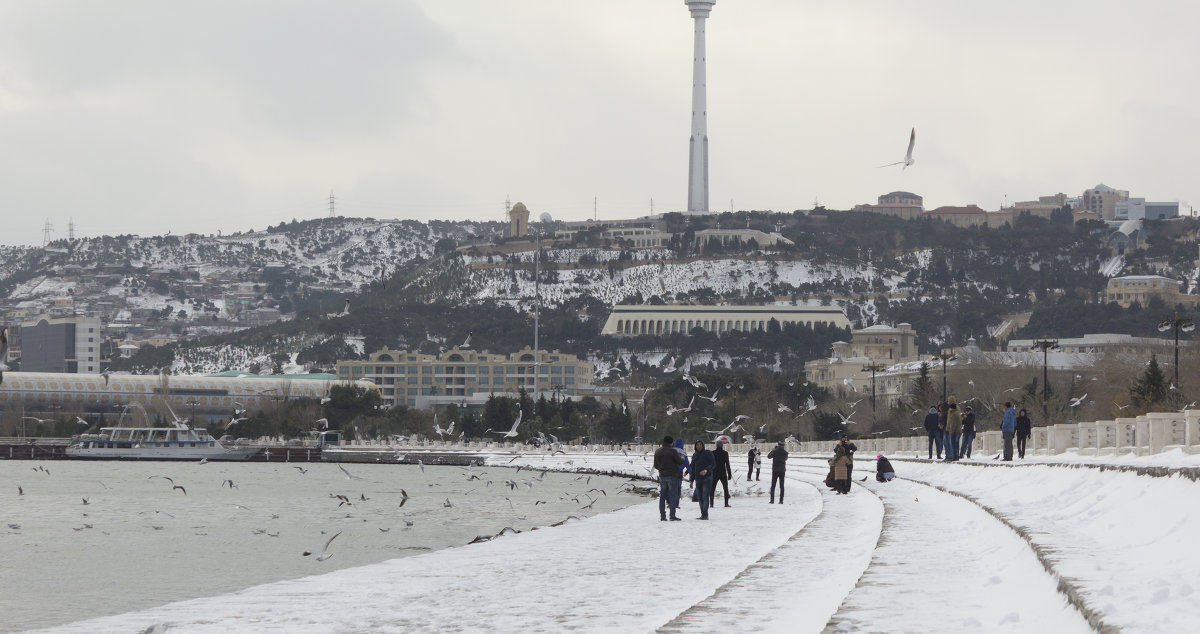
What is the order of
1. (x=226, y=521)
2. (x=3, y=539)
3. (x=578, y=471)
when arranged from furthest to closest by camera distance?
1. (x=578, y=471)
2. (x=226, y=521)
3. (x=3, y=539)

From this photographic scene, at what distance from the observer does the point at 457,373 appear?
190m

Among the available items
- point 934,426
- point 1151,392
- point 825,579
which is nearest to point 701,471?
point 825,579

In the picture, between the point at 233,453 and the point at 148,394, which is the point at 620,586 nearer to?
the point at 233,453

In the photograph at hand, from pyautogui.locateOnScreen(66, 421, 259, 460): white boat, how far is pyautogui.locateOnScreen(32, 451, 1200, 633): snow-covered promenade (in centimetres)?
9497

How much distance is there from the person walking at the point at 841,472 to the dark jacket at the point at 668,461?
25.2 ft

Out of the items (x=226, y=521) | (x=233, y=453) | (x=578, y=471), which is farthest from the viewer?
(x=233, y=453)

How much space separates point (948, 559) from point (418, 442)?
370 ft

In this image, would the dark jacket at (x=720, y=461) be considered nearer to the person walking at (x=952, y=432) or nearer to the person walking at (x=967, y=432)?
the person walking at (x=952, y=432)

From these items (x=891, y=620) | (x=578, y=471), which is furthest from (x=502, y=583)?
(x=578, y=471)

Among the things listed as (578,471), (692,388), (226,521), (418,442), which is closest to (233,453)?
(418,442)

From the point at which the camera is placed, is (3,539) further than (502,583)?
Yes

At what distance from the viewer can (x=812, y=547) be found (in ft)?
68.4

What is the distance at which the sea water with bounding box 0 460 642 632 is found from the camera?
83.4 feet

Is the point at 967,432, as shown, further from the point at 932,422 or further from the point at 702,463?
the point at 702,463
